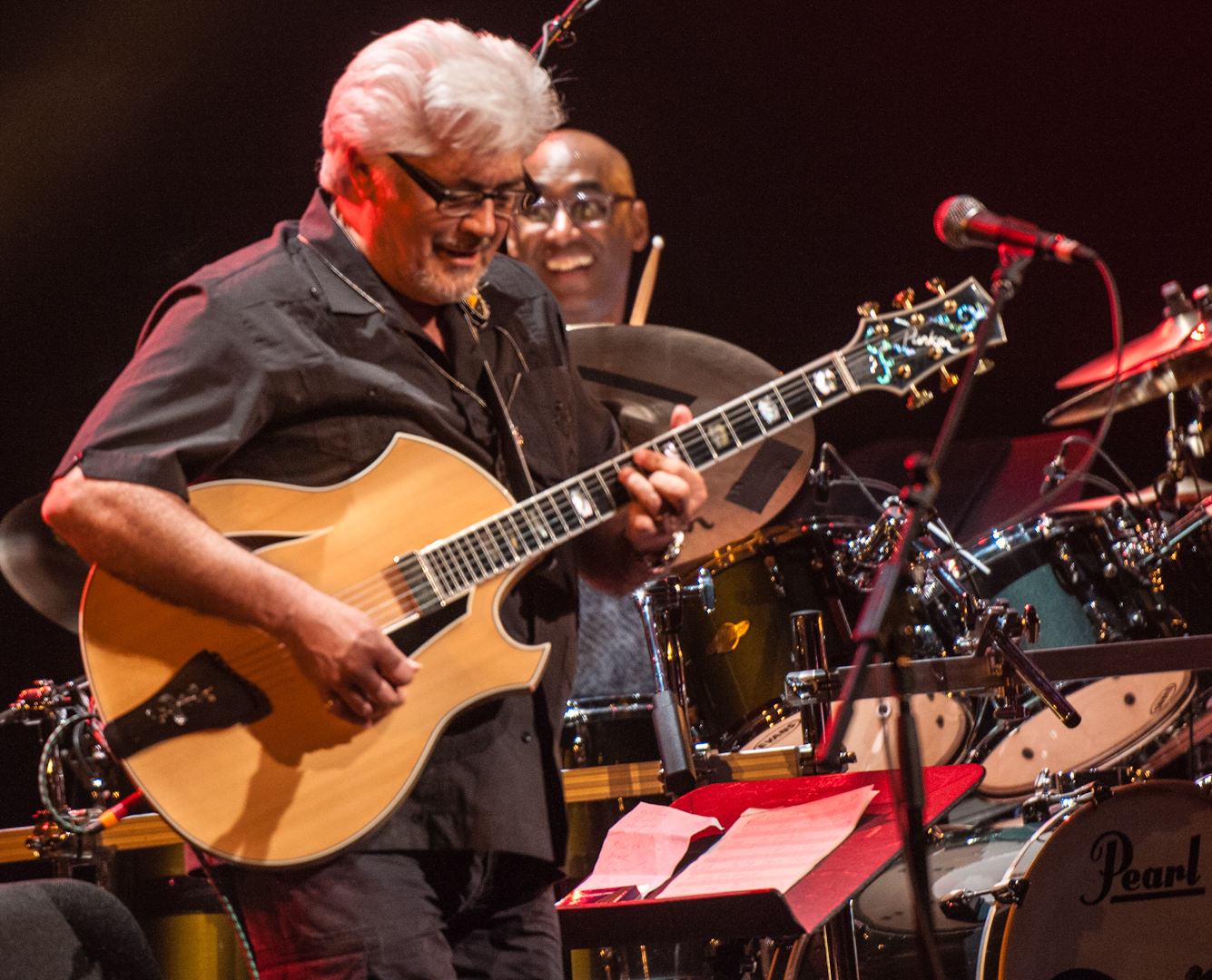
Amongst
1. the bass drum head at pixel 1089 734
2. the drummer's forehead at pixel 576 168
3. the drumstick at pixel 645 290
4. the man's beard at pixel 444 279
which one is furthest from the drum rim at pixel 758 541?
the man's beard at pixel 444 279

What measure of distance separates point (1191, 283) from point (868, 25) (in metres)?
1.80

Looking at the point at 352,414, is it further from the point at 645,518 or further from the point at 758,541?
the point at 758,541

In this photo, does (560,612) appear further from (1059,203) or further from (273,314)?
(1059,203)

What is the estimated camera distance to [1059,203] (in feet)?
17.1

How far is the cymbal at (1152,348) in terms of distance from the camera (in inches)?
165

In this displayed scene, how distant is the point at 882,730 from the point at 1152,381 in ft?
5.48

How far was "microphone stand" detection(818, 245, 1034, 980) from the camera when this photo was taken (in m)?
1.61

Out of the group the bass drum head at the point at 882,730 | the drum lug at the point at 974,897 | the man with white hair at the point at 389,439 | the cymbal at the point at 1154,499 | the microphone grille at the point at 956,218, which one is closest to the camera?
the man with white hair at the point at 389,439

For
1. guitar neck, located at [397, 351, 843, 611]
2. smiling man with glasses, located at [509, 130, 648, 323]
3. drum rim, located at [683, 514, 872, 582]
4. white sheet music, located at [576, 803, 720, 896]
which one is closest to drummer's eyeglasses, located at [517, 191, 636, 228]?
smiling man with glasses, located at [509, 130, 648, 323]

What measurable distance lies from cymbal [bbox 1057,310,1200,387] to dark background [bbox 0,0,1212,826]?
0.84 m

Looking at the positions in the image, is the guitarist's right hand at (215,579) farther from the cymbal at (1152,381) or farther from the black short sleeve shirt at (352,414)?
the cymbal at (1152,381)

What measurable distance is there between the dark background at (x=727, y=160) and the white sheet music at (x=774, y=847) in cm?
282

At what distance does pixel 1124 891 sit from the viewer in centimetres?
320

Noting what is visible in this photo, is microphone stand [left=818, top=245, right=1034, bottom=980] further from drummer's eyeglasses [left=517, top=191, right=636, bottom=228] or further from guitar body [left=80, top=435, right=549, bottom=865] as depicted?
drummer's eyeglasses [left=517, top=191, right=636, bottom=228]
